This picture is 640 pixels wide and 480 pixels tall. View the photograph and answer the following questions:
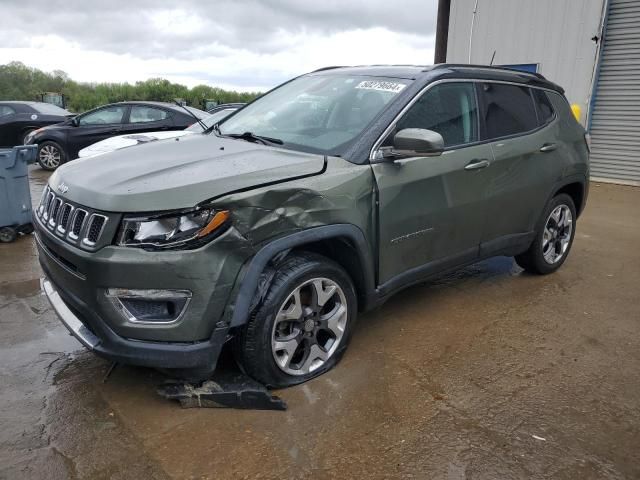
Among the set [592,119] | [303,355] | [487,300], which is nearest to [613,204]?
[592,119]

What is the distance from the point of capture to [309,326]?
119 inches

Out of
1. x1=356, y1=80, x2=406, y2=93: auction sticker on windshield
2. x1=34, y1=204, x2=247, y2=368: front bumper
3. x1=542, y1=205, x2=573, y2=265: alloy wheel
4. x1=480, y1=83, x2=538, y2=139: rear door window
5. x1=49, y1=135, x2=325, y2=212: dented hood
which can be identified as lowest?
x1=542, y1=205, x2=573, y2=265: alloy wheel

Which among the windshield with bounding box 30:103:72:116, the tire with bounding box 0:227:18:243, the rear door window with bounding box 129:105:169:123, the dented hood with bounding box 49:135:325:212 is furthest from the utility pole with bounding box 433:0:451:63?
the dented hood with bounding box 49:135:325:212

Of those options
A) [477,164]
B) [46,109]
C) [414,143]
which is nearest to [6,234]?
[414,143]

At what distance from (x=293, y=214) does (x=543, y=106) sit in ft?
9.66

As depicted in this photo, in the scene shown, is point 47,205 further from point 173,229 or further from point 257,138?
point 257,138

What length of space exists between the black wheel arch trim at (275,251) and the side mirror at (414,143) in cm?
55

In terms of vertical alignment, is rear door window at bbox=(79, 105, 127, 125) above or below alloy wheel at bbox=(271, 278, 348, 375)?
above

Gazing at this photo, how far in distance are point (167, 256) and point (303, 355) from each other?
104cm

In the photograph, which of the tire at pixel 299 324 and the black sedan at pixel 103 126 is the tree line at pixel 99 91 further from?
the tire at pixel 299 324

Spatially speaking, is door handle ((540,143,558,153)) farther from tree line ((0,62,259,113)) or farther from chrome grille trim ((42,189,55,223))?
tree line ((0,62,259,113))

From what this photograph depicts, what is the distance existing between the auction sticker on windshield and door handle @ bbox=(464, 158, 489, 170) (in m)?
0.73

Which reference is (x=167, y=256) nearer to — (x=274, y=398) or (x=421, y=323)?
(x=274, y=398)

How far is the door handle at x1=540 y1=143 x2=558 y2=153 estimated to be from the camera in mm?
4408
